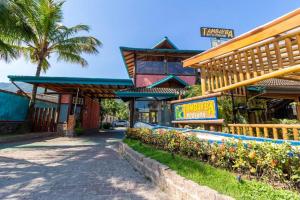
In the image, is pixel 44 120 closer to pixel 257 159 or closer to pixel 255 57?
pixel 255 57

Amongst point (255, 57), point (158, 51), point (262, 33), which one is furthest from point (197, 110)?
point (158, 51)

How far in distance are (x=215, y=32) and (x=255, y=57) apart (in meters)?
10.7

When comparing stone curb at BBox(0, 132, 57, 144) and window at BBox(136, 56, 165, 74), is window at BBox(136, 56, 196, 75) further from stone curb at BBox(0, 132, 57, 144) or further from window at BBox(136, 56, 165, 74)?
stone curb at BBox(0, 132, 57, 144)

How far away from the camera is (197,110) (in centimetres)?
549

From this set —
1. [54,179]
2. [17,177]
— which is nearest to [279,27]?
[54,179]

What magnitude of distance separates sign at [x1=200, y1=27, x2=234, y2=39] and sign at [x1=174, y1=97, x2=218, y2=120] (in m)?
9.57

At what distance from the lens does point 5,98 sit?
36.3ft

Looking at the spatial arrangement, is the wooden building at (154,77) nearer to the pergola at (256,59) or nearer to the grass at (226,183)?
the pergola at (256,59)

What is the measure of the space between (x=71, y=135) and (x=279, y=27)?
13.9 metres

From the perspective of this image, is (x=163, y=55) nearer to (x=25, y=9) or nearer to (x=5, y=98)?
(x=25, y=9)

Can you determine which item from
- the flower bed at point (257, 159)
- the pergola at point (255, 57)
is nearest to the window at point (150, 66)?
the pergola at point (255, 57)

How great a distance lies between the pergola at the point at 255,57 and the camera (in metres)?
3.43

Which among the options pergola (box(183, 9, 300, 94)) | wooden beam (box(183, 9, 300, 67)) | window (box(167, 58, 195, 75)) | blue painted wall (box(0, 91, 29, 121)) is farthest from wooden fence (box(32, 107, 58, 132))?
wooden beam (box(183, 9, 300, 67))

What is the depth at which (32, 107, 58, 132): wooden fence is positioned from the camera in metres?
14.3
